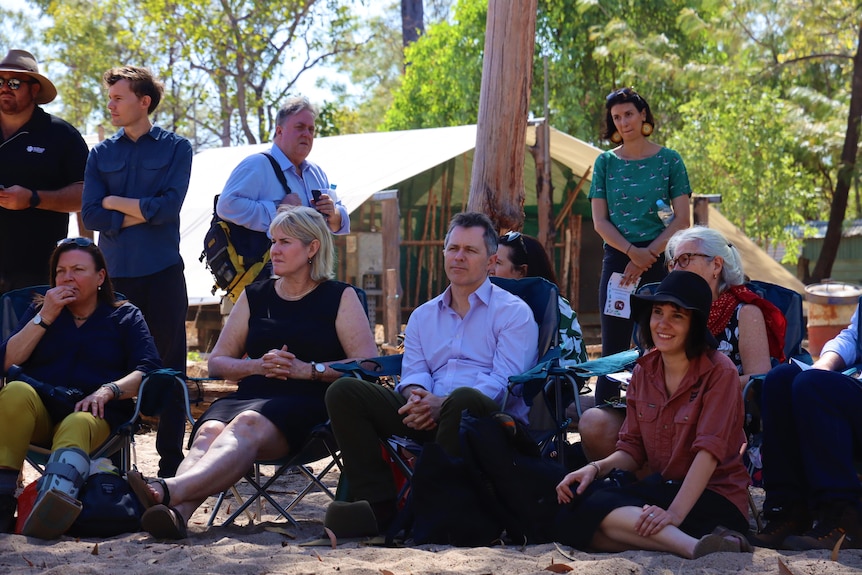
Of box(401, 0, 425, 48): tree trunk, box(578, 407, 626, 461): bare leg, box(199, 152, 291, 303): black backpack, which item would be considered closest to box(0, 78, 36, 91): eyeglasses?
box(199, 152, 291, 303): black backpack

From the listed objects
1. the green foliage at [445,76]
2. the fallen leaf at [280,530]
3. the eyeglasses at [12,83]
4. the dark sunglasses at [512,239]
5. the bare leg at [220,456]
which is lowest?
the fallen leaf at [280,530]

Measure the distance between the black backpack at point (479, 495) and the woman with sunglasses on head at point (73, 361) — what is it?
3.68 ft

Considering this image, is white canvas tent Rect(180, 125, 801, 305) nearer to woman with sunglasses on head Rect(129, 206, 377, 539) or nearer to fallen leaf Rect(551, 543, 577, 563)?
woman with sunglasses on head Rect(129, 206, 377, 539)

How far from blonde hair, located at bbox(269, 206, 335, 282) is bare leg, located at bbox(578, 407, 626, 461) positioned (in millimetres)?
1141

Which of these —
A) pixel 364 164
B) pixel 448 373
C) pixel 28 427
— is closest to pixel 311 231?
pixel 448 373

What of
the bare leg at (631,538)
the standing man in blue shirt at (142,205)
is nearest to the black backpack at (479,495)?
the bare leg at (631,538)

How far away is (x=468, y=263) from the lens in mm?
4008

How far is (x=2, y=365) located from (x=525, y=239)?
215 cm

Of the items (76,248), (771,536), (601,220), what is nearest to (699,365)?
(771,536)

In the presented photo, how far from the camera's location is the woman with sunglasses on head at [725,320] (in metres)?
3.70

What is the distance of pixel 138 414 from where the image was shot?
3.91 m

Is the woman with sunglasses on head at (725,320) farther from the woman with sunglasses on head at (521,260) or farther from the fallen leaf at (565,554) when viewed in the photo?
the woman with sunglasses on head at (521,260)

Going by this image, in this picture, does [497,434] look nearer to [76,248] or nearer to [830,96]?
[76,248]

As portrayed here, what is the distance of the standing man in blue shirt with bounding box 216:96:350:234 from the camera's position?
4.80 m
